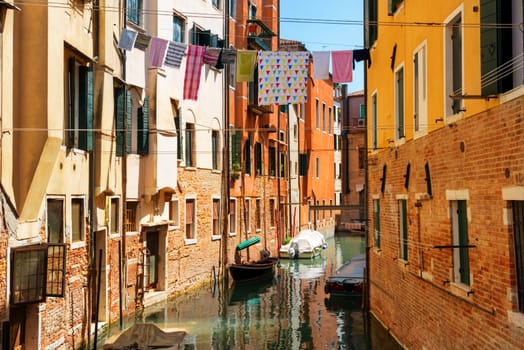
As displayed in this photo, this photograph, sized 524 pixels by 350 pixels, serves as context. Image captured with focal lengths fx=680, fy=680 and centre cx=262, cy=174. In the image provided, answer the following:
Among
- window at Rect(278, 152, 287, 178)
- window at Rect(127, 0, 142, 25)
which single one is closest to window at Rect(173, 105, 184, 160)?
window at Rect(127, 0, 142, 25)

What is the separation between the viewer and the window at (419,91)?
420 inches

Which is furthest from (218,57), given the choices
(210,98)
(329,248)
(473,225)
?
(329,248)

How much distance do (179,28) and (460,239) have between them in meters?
14.6

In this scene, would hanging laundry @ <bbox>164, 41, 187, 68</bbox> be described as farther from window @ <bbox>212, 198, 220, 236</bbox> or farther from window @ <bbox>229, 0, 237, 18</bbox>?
window @ <bbox>229, 0, 237, 18</bbox>

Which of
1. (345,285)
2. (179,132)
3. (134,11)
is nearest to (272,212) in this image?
(345,285)

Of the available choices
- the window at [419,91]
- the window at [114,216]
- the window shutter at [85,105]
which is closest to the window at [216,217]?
the window at [114,216]

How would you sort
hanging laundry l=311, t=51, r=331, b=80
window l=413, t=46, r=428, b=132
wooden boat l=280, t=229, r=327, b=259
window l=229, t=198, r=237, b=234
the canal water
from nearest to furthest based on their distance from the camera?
window l=413, t=46, r=428, b=132, hanging laundry l=311, t=51, r=331, b=80, the canal water, window l=229, t=198, r=237, b=234, wooden boat l=280, t=229, r=327, b=259

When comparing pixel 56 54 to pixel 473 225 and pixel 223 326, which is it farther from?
pixel 223 326

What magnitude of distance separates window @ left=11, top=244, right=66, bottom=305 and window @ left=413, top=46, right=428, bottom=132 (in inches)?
246

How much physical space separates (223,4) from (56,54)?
15669 mm

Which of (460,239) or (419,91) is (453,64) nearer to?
(419,91)

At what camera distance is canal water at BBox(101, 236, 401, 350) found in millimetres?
14914

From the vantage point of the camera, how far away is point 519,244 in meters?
6.94

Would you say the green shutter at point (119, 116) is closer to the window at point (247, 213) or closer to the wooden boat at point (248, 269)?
the wooden boat at point (248, 269)
